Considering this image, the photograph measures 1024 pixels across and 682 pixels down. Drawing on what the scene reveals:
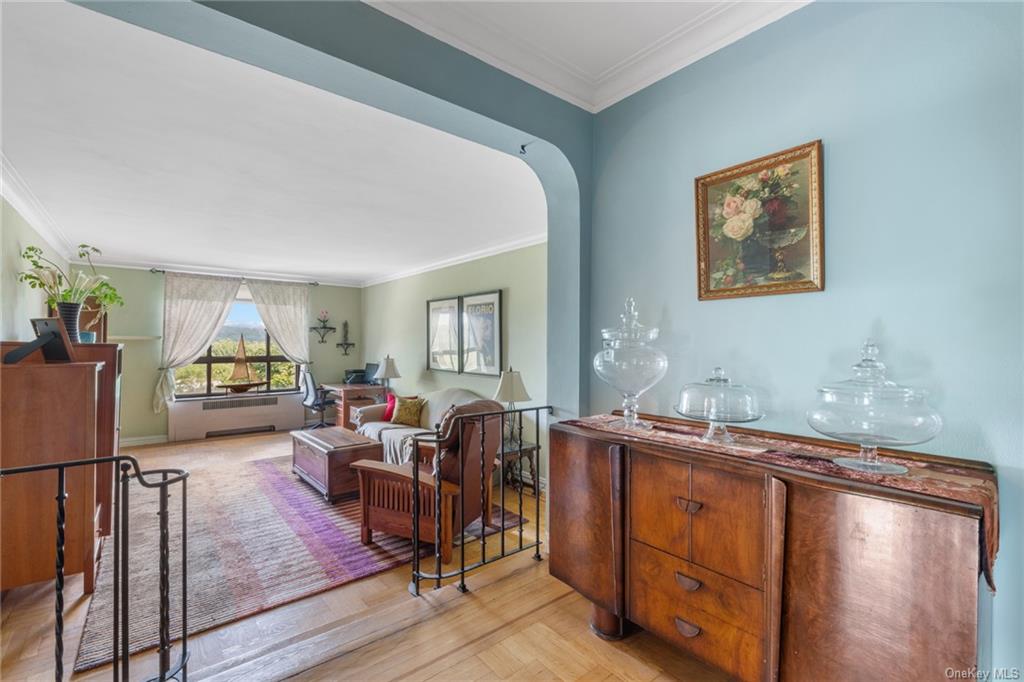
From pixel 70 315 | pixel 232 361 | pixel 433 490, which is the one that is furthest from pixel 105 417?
pixel 232 361

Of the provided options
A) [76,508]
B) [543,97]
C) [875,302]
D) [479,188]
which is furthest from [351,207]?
[875,302]

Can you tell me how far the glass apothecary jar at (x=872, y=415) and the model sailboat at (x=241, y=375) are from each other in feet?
25.1

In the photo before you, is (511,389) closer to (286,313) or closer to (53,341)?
(53,341)

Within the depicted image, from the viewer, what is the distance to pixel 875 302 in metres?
1.44

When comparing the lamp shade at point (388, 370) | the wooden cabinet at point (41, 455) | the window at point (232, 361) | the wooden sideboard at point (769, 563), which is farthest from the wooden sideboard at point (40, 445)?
the window at point (232, 361)

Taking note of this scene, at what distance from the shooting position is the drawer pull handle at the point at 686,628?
1442mm

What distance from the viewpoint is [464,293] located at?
18.6 feet

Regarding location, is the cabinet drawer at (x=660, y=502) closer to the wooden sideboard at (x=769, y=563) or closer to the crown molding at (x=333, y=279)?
the wooden sideboard at (x=769, y=563)

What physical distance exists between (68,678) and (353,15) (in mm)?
2985

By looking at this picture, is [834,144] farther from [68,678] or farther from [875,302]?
[68,678]

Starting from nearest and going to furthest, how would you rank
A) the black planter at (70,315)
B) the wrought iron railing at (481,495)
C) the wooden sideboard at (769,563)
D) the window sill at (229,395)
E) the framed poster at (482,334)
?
the wooden sideboard at (769,563), the wrought iron railing at (481,495), the black planter at (70,315), the framed poster at (482,334), the window sill at (229,395)

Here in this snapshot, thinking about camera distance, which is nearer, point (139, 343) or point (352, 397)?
point (139, 343)

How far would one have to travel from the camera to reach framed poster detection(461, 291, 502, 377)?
16.7ft

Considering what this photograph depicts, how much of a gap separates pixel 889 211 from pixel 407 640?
2323 mm
